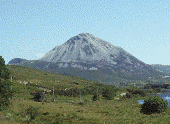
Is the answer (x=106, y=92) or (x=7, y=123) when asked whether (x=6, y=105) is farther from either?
(x=106, y=92)

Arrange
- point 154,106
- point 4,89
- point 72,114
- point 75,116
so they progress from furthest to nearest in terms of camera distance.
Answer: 1. point 154,106
2. point 4,89
3. point 72,114
4. point 75,116

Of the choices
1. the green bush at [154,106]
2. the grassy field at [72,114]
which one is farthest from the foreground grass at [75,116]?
the green bush at [154,106]

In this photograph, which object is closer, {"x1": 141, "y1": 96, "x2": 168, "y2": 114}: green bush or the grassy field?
the grassy field

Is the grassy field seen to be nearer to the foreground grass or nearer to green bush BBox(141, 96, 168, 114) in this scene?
the foreground grass

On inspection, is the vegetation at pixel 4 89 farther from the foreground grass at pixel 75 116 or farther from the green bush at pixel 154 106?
the green bush at pixel 154 106

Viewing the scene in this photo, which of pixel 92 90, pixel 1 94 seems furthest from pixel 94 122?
pixel 92 90

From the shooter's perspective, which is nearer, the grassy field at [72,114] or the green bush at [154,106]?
the grassy field at [72,114]

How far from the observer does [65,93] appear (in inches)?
4985

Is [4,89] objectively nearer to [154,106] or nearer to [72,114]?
[72,114]

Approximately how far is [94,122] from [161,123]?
11.2 meters

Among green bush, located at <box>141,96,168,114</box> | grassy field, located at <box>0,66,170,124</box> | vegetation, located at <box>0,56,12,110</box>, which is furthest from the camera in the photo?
green bush, located at <box>141,96,168,114</box>

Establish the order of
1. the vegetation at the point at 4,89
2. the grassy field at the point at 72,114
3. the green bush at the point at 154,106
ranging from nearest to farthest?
the grassy field at the point at 72,114 → the vegetation at the point at 4,89 → the green bush at the point at 154,106

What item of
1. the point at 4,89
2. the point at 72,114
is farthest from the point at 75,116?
the point at 4,89

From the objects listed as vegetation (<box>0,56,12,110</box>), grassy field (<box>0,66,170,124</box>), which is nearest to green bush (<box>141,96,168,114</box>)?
grassy field (<box>0,66,170,124</box>)
